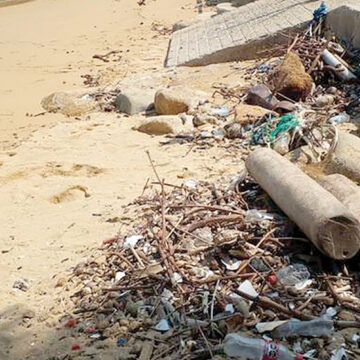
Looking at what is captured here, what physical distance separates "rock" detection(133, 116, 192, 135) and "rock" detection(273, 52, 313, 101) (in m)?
1.11

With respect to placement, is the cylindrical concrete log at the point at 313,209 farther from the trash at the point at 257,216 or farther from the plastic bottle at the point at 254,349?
the plastic bottle at the point at 254,349

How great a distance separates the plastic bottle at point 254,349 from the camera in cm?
282

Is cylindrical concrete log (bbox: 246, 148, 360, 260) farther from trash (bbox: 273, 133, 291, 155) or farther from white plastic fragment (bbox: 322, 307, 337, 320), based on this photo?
trash (bbox: 273, 133, 291, 155)

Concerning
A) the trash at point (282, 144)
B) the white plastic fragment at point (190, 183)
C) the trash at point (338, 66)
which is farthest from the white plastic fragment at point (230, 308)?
the trash at point (338, 66)

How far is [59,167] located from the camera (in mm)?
5816

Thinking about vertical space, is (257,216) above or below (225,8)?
below

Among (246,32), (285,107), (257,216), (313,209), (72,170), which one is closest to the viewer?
(313,209)

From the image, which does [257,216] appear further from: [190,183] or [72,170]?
[72,170]

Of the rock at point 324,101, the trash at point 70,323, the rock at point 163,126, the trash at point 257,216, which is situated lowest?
the trash at point 70,323

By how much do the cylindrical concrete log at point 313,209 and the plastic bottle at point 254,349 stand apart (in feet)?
2.39

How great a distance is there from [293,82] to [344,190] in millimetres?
2918

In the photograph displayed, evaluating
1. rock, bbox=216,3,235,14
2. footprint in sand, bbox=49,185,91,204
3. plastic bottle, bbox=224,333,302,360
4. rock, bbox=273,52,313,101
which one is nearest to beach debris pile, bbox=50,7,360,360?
plastic bottle, bbox=224,333,302,360

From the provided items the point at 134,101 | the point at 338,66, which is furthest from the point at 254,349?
the point at 134,101

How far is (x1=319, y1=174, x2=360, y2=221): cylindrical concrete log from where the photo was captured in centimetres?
352
